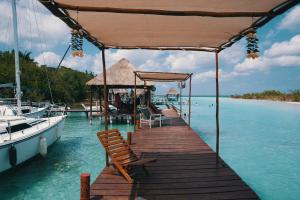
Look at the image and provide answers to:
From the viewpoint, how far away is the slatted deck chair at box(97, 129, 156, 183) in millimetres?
3910

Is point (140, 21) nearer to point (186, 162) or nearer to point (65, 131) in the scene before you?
point (186, 162)

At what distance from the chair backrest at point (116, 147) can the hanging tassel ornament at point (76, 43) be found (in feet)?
5.90

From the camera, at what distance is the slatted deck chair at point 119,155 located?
3.91m

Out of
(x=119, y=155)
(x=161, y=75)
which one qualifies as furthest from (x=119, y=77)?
(x=119, y=155)

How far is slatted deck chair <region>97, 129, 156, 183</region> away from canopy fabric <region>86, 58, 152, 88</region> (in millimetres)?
12154

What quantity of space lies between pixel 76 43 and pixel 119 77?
1437cm

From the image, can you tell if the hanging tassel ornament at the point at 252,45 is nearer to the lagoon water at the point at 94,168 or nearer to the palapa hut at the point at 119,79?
the lagoon water at the point at 94,168

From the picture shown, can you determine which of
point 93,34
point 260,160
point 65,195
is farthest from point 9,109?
point 260,160

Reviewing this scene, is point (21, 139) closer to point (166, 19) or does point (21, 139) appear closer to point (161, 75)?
point (161, 75)

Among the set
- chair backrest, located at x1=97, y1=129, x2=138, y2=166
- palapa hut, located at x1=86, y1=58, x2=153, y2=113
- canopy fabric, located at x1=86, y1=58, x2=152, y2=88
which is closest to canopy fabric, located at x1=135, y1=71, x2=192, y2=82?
chair backrest, located at x1=97, y1=129, x2=138, y2=166

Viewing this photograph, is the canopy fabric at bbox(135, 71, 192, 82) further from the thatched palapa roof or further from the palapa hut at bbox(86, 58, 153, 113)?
the thatched palapa roof

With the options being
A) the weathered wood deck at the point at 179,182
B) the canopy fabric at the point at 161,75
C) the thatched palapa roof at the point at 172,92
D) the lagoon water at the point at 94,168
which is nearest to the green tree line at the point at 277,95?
the thatched palapa roof at the point at 172,92

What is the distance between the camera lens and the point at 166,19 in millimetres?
3141

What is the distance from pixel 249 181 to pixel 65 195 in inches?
223
